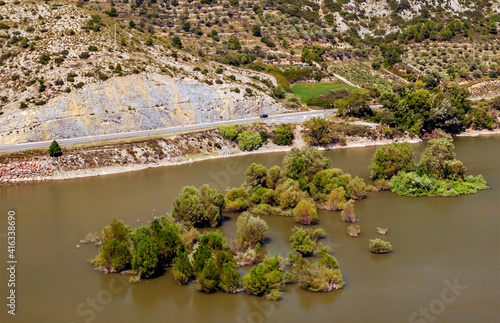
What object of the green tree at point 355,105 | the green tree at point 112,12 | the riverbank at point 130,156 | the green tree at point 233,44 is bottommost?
the riverbank at point 130,156

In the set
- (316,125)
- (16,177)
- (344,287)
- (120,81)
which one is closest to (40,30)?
(120,81)

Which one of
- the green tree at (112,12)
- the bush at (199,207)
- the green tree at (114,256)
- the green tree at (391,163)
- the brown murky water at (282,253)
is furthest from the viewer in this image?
the green tree at (112,12)

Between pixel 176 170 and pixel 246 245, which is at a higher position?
pixel 246 245

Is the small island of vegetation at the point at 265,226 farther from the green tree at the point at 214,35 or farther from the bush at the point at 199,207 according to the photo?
the green tree at the point at 214,35

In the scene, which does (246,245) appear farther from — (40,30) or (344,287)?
(40,30)

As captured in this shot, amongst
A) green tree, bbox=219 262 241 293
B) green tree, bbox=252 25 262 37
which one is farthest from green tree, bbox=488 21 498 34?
green tree, bbox=219 262 241 293

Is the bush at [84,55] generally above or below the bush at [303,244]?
above

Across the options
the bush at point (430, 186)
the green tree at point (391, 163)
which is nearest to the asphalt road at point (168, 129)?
the green tree at point (391, 163)
